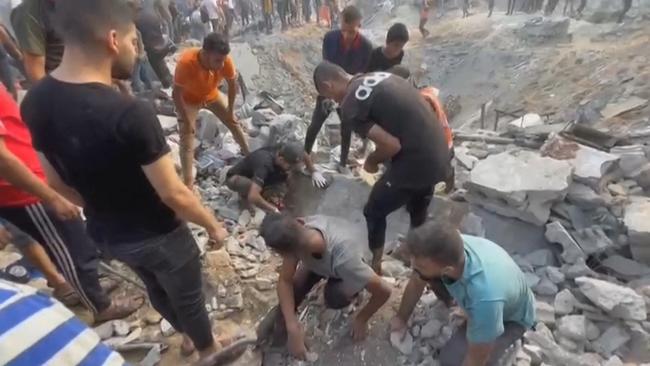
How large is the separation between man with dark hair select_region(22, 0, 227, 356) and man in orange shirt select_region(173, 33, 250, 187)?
→ 2.03m

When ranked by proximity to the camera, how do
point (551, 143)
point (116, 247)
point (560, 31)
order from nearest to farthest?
point (116, 247) → point (551, 143) → point (560, 31)

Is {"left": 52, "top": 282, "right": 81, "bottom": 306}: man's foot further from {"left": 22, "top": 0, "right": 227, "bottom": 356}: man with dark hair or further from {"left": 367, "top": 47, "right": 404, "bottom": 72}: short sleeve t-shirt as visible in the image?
{"left": 367, "top": 47, "right": 404, "bottom": 72}: short sleeve t-shirt

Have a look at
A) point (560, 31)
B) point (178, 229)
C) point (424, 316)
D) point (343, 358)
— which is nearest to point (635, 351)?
point (424, 316)

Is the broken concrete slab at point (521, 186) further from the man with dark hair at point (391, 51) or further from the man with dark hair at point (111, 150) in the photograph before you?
the man with dark hair at point (111, 150)

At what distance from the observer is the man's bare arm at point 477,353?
90.8 inches

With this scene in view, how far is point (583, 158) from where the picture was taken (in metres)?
4.05

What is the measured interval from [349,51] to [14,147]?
309 centimetres

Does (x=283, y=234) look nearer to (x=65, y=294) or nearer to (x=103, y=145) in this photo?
(x=103, y=145)

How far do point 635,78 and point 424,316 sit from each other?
6846mm

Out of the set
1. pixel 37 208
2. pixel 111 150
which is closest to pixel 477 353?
pixel 111 150

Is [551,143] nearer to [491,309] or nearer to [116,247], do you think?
[491,309]

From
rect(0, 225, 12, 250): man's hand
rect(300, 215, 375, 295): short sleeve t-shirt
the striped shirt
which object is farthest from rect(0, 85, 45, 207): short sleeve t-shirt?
the striped shirt

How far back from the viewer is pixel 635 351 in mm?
2852

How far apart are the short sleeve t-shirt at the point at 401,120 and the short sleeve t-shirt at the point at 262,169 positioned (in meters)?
1.57
